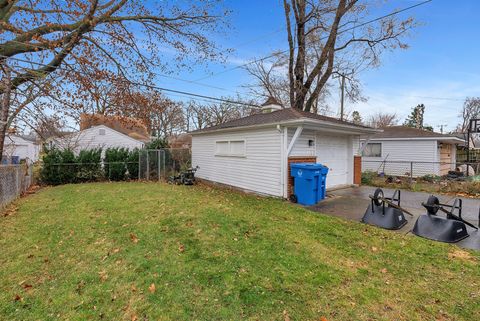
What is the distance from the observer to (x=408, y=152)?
16.0 meters

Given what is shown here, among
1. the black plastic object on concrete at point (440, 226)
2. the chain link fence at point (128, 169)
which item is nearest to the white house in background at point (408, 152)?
the black plastic object on concrete at point (440, 226)

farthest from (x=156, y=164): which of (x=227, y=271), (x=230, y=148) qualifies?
(x=227, y=271)

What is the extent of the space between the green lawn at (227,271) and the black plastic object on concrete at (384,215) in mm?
415

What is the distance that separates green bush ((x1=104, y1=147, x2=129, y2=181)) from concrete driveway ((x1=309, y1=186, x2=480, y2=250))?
10917 millimetres

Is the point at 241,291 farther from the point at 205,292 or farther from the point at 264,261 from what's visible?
the point at 264,261

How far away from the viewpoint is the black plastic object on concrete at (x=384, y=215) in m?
5.39

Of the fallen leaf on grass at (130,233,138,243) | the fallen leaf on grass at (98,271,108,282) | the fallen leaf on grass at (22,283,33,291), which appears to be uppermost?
the fallen leaf on grass at (130,233,138,243)

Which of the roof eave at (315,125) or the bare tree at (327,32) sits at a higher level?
the bare tree at (327,32)

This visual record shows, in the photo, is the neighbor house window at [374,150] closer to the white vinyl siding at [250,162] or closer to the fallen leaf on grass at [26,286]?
the white vinyl siding at [250,162]

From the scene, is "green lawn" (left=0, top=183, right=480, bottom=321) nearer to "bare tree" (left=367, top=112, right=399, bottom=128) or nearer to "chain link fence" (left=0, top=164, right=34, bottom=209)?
"chain link fence" (left=0, top=164, right=34, bottom=209)

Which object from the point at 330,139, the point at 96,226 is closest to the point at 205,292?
the point at 96,226

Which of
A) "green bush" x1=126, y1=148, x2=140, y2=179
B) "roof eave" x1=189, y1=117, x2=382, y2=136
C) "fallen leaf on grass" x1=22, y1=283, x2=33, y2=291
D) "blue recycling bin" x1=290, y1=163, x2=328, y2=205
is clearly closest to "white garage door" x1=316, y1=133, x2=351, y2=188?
"roof eave" x1=189, y1=117, x2=382, y2=136

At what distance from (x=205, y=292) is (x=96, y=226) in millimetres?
3778

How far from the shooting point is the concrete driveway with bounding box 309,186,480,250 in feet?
16.9
